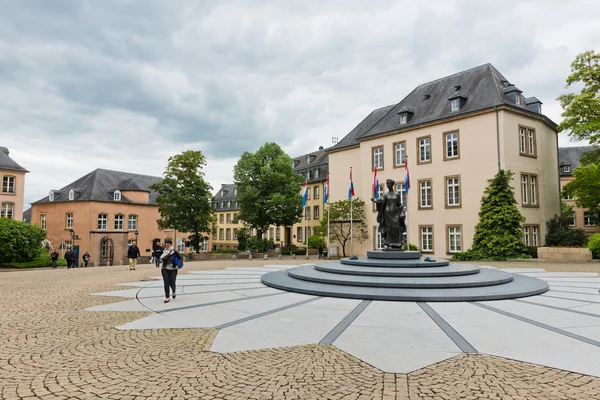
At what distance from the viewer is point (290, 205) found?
3906 centimetres

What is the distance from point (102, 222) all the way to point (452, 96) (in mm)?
42012

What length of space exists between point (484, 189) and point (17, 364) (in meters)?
26.8

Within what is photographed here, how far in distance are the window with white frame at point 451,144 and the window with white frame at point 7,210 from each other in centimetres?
4557

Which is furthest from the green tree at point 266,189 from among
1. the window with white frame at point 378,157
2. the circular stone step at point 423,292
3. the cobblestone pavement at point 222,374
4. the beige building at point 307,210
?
the cobblestone pavement at point 222,374

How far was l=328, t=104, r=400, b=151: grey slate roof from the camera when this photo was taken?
3744cm

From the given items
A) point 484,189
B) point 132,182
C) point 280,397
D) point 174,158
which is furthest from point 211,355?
point 132,182

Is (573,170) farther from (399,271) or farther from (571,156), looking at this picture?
(399,271)

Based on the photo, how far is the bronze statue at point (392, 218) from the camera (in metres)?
15.1

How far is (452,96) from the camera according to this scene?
28000 millimetres

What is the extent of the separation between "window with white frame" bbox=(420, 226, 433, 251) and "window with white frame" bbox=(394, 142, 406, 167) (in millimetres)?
5979

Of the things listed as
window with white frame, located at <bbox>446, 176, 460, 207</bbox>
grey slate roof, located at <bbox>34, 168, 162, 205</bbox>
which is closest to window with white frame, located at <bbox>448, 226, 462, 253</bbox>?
window with white frame, located at <bbox>446, 176, 460, 207</bbox>

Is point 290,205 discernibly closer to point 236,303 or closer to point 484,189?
point 484,189

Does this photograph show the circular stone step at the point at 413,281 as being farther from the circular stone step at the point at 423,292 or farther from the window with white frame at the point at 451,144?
the window with white frame at the point at 451,144

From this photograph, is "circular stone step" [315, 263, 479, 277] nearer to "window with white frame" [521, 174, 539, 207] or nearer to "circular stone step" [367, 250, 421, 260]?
"circular stone step" [367, 250, 421, 260]
